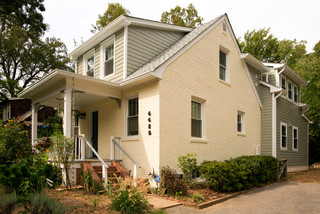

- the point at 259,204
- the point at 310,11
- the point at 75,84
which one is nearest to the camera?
the point at 259,204

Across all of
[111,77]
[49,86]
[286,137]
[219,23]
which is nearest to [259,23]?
[286,137]

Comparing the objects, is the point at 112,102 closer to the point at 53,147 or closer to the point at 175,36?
the point at 53,147

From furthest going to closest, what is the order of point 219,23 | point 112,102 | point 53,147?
point 219,23, point 112,102, point 53,147

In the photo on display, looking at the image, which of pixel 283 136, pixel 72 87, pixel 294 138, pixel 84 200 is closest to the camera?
pixel 84 200

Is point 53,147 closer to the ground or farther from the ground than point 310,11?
closer to the ground

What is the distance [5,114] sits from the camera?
22.4 m

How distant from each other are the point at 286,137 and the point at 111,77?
1111cm

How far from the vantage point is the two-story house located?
29.8ft

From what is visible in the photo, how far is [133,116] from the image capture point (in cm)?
1004

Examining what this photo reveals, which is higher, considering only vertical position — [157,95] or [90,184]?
[157,95]

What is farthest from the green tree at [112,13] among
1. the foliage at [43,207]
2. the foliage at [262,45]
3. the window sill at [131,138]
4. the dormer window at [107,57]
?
the foliage at [43,207]

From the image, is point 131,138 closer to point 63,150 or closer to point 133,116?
point 133,116

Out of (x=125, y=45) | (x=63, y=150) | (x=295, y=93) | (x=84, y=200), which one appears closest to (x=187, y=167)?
(x=84, y=200)

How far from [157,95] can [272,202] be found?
479cm
